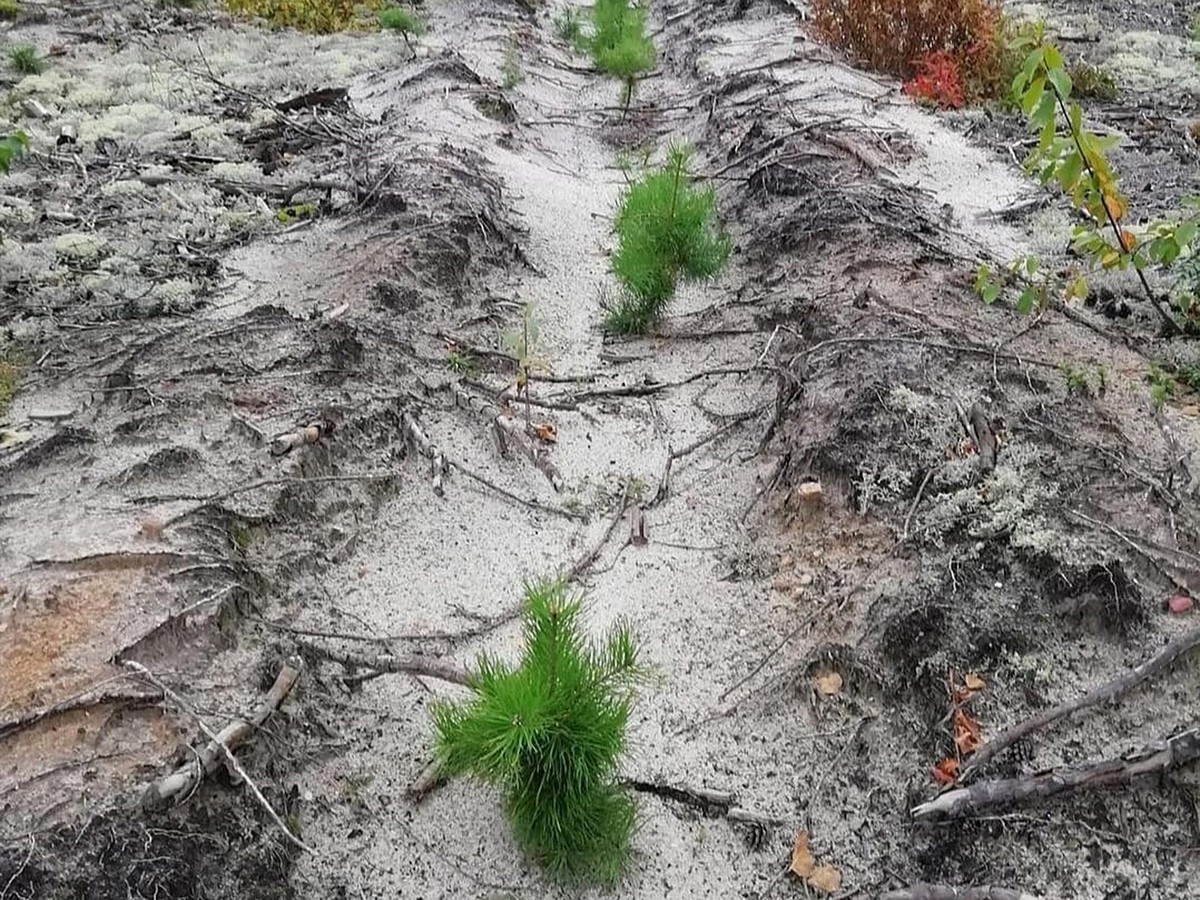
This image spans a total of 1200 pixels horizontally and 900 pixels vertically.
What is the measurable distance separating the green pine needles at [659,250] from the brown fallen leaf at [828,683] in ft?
8.07

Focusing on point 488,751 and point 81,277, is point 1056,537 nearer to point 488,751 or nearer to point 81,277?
point 488,751

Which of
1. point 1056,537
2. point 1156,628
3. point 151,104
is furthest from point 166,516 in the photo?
point 151,104

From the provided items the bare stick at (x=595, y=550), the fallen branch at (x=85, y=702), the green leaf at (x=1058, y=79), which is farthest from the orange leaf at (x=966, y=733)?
the fallen branch at (x=85, y=702)

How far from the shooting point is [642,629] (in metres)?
3.12

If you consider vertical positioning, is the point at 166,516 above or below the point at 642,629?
above

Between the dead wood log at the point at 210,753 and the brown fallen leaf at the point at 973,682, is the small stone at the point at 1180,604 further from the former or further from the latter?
the dead wood log at the point at 210,753

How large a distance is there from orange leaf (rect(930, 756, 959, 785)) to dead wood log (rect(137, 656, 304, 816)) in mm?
1731

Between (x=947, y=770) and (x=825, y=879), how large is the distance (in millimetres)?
425

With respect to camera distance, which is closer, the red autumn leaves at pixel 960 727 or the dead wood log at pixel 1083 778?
the dead wood log at pixel 1083 778

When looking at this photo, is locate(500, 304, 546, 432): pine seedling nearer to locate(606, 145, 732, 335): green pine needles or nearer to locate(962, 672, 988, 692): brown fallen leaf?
locate(606, 145, 732, 335): green pine needles

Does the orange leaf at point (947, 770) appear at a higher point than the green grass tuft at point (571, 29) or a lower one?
lower

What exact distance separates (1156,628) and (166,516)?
301 cm

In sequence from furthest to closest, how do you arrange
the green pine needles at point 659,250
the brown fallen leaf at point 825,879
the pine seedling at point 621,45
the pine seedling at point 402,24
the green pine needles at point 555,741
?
the pine seedling at point 402,24 < the pine seedling at point 621,45 < the green pine needles at point 659,250 < the brown fallen leaf at point 825,879 < the green pine needles at point 555,741

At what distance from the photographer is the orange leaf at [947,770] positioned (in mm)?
2396
